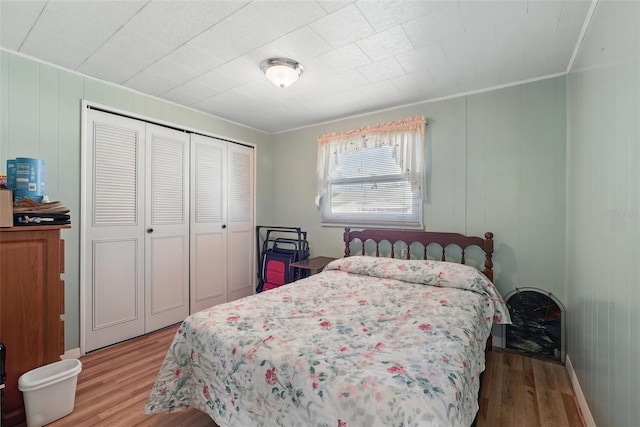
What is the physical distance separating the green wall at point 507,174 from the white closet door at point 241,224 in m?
1.91

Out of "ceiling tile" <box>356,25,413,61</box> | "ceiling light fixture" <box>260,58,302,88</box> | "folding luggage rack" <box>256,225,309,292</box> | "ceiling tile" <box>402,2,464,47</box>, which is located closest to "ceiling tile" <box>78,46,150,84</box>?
"ceiling light fixture" <box>260,58,302,88</box>

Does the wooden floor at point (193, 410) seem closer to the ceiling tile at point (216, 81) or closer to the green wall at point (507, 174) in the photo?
the green wall at point (507, 174)

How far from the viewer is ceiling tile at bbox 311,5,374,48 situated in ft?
5.35

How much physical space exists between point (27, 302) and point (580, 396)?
3325 millimetres

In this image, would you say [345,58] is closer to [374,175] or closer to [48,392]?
[374,175]

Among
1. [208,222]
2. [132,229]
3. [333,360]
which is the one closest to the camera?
[333,360]

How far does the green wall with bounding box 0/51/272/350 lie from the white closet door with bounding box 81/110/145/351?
7cm

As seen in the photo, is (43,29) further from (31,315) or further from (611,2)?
(611,2)

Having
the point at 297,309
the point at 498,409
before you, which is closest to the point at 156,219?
the point at 297,309

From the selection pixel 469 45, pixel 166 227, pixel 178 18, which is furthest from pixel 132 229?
pixel 469 45

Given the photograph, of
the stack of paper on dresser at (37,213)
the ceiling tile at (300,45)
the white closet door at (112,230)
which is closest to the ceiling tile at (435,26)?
the ceiling tile at (300,45)

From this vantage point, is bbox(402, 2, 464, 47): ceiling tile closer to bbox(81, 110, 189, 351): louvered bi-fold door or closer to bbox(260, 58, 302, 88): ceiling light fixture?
bbox(260, 58, 302, 88): ceiling light fixture

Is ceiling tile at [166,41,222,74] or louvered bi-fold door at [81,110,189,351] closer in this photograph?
ceiling tile at [166,41,222,74]

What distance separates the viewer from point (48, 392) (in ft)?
→ 5.34
